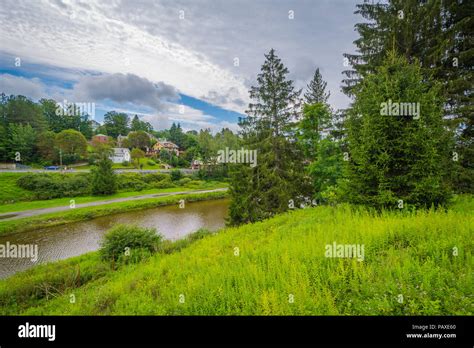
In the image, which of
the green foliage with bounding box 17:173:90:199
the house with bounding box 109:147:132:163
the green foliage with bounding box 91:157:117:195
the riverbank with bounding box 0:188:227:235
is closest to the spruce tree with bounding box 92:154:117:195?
the green foliage with bounding box 91:157:117:195

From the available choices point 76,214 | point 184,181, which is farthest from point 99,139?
point 76,214

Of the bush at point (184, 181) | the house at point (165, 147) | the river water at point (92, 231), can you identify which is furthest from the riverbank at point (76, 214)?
the house at point (165, 147)

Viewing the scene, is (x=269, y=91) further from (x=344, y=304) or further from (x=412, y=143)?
(x=344, y=304)

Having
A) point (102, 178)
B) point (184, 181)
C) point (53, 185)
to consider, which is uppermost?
point (102, 178)

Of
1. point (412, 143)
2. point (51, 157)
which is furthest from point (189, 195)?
point (412, 143)

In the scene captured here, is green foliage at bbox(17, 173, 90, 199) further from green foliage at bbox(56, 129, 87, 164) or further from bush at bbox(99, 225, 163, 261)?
bush at bbox(99, 225, 163, 261)

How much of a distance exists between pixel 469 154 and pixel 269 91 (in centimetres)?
1546

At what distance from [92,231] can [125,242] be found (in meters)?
16.0

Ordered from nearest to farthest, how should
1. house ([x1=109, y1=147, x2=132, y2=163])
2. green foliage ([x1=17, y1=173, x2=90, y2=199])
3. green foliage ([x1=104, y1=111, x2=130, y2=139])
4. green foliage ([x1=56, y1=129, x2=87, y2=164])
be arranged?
green foliage ([x1=17, y1=173, x2=90, y2=199]), green foliage ([x1=56, y1=129, x2=87, y2=164]), house ([x1=109, y1=147, x2=132, y2=163]), green foliage ([x1=104, y1=111, x2=130, y2=139])

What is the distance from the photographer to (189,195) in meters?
44.6

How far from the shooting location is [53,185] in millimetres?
36812
